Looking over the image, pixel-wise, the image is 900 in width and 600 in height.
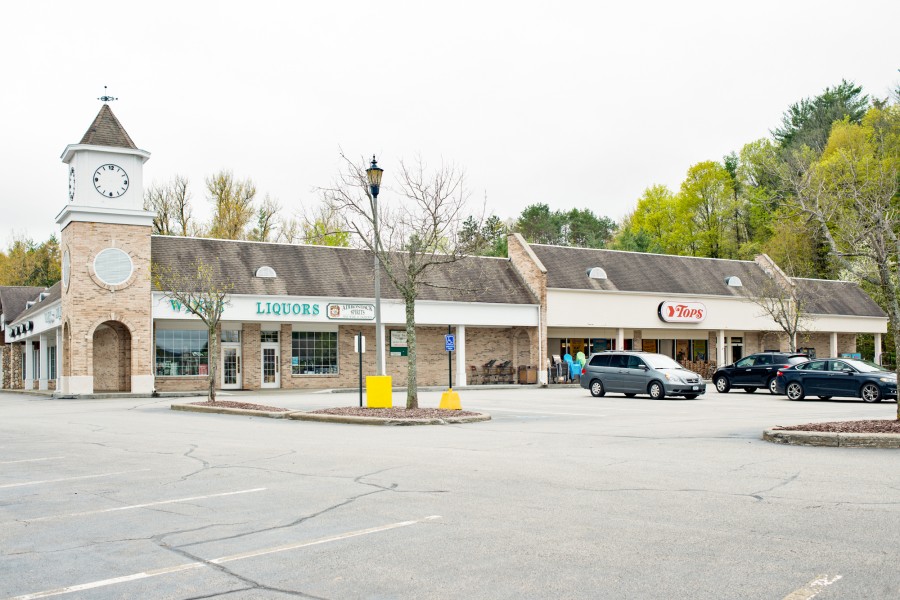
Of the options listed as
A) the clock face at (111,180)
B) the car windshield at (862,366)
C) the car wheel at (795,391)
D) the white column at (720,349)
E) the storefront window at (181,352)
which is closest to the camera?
the car windshield at (862,366)

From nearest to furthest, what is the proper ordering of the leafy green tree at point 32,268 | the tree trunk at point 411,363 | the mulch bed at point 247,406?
the tree trunk at point 411,363
the mulch bed at point 247,406
the leafy green tree at point 32,268

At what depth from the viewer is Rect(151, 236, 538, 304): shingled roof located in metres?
39.3

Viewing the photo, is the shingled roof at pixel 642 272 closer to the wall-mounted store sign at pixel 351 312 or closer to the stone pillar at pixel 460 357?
the stone pillar at pixel 460 357

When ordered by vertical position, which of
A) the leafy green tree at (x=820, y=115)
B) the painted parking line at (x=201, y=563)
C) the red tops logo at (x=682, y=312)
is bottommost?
the painted parking line at (x=201, y=563)

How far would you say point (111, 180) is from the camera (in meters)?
37.2

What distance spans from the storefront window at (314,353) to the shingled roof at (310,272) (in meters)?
2.26

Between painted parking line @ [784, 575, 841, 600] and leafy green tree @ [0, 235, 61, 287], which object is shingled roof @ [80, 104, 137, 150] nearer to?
painted parking line @ [784, 575, 841, 600]

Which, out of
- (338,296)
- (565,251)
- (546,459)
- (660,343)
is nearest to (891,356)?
(660,343)

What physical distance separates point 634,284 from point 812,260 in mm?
22161

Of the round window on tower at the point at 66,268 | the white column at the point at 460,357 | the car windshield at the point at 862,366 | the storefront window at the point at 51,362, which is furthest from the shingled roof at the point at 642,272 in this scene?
the storefront window at the point at 51,362

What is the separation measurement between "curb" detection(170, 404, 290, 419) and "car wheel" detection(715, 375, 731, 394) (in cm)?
1934

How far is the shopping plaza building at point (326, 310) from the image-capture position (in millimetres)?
36594

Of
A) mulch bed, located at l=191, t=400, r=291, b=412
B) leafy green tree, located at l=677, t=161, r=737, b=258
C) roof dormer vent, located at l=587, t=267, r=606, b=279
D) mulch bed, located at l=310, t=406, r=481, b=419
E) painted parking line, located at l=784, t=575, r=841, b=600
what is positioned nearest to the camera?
painted parking line, located at l=784, t=575, r=841, b=600

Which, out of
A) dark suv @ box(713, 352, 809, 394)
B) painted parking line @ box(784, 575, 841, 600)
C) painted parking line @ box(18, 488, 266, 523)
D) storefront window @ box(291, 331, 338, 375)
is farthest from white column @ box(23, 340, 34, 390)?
painted parking line @ box(784, 575, 841, 600)
